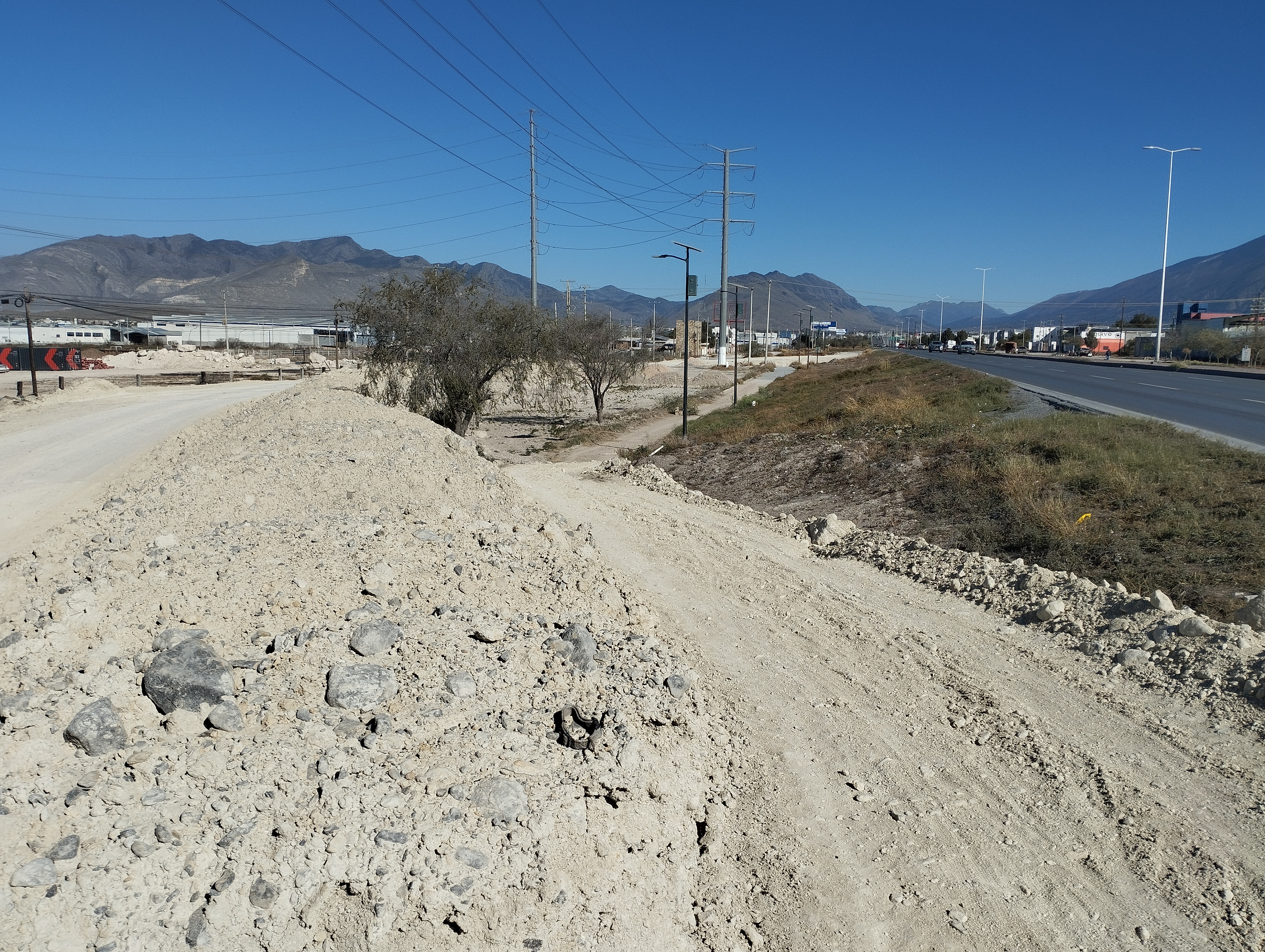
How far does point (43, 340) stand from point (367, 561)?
106228mm

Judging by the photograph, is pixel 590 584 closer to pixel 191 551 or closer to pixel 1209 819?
pixel 191 551

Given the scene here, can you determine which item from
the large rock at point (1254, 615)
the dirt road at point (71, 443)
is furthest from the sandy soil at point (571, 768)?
the dirt road at point (71, 443)

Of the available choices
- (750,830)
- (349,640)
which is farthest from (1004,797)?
(349,640)

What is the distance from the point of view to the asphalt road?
65.2ft

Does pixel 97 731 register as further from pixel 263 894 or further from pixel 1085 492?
pixel 1085 492

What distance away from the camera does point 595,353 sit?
33.6m

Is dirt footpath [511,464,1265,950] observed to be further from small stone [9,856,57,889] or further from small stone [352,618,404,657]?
small stone [9,856,57,889]

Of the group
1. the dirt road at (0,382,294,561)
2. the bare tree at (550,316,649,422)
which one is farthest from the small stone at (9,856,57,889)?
the bare tree at (550,316,649,422)

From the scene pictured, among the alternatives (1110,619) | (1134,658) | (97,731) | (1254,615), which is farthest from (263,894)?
(1254,615)

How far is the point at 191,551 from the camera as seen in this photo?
7012mm

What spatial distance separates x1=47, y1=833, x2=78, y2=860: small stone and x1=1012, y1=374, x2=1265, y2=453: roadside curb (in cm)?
1672

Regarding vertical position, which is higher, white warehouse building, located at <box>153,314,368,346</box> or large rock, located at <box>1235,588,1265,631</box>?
white warehouse building, located at <box>153,314,368,346</box>

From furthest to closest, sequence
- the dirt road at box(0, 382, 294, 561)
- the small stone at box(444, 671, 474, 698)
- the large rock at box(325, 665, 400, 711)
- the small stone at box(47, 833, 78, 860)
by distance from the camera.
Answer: the dirt road at box(0, 382, 294, 561)
the small stone at box(444, 671, 474, 698)
the large rock at box(325, 665, 400, 711)
the small stone at box(47, 833, 78, 860)

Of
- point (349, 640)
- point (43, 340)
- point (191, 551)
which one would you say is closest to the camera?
point (349, 640)
